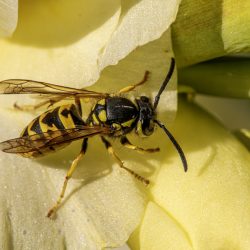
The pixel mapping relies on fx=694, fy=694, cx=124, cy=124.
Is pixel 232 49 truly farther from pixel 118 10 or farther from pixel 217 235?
pixel 217 235

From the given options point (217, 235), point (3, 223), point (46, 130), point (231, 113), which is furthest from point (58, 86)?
point (231, 113)

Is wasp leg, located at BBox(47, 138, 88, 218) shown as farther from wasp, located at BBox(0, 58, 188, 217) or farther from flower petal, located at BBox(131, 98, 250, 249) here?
flower petal, located at BBox(131, 98, 250, 249)

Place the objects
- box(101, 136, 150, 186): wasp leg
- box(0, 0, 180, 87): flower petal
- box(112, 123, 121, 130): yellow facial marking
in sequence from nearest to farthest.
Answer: box(0, 0, 180, 87): flower petal → box(101, 136, 150, 186): wasp leg → box(112, 123, 121, 130): yellow facial marking

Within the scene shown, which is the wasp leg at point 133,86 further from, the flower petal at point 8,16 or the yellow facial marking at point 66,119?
the flower petal at point 8,16

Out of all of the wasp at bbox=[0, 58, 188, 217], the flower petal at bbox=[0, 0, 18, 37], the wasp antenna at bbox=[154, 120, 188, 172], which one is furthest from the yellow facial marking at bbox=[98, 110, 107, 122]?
the flower petal at bbox=[0, 0, 18, 37]

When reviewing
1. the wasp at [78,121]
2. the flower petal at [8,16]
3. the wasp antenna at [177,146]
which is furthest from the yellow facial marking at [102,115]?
the flower petal at [8,16]

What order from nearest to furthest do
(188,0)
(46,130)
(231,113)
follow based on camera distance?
(188,0) → (46,130) → (231,113)

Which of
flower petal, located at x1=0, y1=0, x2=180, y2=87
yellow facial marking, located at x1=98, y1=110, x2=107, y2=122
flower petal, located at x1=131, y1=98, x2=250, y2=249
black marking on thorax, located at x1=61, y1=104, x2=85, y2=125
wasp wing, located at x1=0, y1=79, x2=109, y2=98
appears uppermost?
flower petal, located at x1=0, y1=0, x2=180, y2=87

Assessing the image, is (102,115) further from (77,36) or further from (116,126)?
(77,36)
